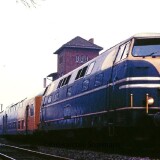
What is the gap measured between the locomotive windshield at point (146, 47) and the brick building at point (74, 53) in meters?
52.7

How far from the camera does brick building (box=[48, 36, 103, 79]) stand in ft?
213

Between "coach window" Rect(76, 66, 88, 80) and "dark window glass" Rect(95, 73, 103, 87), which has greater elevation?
"coach window" Rect(76, 66, 88, 80)

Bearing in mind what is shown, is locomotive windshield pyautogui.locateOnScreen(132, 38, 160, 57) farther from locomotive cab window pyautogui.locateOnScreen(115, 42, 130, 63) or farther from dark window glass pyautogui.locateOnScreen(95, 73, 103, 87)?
dark window glass pyautogui.locateOnScreen(95, 73, 103, 87)

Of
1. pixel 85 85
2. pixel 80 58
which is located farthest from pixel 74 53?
pixel 85 85

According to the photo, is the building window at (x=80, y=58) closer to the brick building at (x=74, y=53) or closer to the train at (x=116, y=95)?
the brick building at (x=74, y=53)

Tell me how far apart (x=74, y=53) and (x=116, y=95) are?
55147mm

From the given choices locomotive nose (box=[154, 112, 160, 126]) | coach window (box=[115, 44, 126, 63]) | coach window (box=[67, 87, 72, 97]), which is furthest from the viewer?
coach window (box=[67, 87, 72, 97])

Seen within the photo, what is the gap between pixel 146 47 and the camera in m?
11.0

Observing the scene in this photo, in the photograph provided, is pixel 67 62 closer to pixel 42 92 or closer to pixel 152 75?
pixel 42 92

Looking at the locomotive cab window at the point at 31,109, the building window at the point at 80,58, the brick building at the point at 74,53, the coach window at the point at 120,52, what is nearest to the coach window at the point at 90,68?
the coach window at the point at 120,52

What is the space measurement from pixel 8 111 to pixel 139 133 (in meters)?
26.8

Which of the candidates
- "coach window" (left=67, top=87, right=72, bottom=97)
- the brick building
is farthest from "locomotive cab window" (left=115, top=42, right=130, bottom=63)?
the brick building

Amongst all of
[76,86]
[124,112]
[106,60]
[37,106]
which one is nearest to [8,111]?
[37,106]

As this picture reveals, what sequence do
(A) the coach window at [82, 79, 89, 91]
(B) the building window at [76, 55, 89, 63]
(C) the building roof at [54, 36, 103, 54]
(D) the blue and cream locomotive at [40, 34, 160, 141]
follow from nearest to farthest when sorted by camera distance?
(D) the blue and cream locomotive at [40, 34, 160, 141] < (A) the coach window at [82, 79, 89, 91] < (C) the building roof at [54, 36, 103, 54] < (B) the building window at [76, 55, 89, 63]
